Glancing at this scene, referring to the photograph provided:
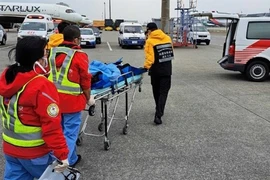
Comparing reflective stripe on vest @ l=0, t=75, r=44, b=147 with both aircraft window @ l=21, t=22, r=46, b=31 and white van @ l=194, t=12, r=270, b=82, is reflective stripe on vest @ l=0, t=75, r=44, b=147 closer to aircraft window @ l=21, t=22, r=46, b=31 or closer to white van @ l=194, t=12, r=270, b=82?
white van @ l=194, t=12, r=270, b=82

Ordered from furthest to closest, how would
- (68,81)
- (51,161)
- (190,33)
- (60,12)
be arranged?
1. (60,12)
2. (190,33)
3. (68,81)
4. (51,161)

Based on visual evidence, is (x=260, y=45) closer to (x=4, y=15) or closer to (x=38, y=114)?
(x=38, y=114)

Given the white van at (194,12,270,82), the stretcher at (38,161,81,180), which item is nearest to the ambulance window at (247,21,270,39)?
the white van at (194,12,270,82)

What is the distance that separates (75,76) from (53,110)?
134cm

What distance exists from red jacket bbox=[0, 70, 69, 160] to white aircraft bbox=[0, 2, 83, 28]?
1825 inches

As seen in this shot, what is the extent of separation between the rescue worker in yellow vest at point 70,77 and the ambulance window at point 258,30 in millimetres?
8443

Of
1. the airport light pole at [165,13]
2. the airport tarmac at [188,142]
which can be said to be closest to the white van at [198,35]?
the airport light pole at [165,13]

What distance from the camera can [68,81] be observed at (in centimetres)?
371

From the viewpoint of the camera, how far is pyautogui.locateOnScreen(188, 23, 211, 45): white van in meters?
28.9

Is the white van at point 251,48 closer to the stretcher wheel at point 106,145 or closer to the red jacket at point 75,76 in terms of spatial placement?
the stretcher wheel at point 106,145

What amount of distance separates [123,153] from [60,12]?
44.4 m

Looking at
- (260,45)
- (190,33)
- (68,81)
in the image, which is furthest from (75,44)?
(190,33)

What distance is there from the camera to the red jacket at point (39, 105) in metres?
2.35

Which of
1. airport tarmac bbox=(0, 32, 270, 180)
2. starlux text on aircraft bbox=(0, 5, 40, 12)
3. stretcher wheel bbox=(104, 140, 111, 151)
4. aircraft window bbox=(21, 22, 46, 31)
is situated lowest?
airport tarmac bbox=(0, 32, 270, 180)
